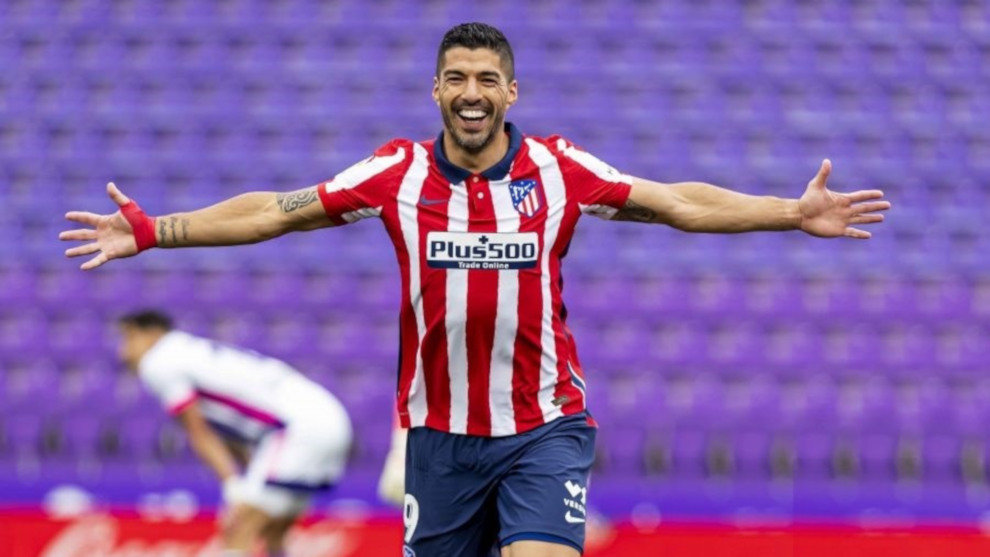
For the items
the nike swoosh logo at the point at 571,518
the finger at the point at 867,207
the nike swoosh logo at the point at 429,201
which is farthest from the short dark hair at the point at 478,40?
the nike swoosh logo at the point at 571,518

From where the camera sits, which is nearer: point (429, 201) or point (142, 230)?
point (429, 201)

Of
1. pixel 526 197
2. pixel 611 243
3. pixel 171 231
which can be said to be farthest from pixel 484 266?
pixel 611 243

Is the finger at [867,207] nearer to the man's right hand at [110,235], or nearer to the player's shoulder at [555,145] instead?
the player's shoulder at [555,145]

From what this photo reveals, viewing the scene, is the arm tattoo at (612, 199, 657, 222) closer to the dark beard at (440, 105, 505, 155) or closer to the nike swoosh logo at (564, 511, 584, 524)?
the dark beard at (440, 105, 505, 155)

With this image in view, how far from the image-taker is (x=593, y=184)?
176 inches

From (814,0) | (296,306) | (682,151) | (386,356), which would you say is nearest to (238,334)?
(296,306)

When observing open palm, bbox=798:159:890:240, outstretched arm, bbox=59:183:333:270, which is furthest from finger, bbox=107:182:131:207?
open palm, bbox=798:159:890:240

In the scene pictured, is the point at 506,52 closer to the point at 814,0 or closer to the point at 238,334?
the point at 238,334

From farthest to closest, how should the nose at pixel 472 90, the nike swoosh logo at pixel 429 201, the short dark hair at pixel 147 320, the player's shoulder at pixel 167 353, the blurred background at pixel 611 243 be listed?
the blurred background at pixel 611 243 → the short dark hair at pixel 147 320 → the player's shoulder at pixel 167 353 → the nike swoosh logo at pixel 429 201 → the nose at pixel 472 90

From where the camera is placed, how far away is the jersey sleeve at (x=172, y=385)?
757cm

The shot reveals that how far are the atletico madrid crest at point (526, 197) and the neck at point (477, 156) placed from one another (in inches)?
4.0

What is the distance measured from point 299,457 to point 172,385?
0.76 m

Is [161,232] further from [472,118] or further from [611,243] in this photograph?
[611,243]

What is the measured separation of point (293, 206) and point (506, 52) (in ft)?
2.61
